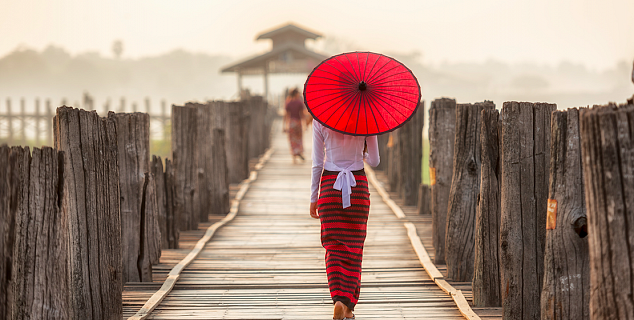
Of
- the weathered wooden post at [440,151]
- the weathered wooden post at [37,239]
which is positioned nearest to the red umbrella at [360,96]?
the weathered wooden post at [37,239]

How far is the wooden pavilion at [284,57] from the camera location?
98.7 ft

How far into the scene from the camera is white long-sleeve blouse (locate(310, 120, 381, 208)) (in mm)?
4113

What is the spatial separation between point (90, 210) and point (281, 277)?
1.86m

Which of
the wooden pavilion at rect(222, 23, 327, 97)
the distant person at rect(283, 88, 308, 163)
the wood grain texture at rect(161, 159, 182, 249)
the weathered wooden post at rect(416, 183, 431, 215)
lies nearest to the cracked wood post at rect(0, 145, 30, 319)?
the wood grain texture at rect(161, 159, 182, 249)

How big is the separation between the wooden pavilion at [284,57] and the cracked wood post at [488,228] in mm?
25161

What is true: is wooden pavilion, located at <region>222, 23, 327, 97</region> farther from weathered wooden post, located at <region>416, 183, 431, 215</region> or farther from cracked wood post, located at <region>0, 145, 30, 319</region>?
cracked wood post, located at <region>0, 145, 30, 319</region>

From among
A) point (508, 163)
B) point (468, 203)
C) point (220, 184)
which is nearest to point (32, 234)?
point (508, 163)

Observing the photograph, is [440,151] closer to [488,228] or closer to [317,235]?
[317,235]

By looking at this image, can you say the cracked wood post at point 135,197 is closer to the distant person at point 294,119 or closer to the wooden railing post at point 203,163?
the wooden railing post at point 203,163

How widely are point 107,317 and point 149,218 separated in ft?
5.11

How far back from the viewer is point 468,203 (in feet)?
17.5

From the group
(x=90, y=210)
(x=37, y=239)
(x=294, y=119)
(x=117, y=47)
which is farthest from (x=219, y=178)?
(x=117, y=47)

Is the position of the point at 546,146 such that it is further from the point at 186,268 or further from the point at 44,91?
the point at 44,91

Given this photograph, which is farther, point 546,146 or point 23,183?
point 546,146
